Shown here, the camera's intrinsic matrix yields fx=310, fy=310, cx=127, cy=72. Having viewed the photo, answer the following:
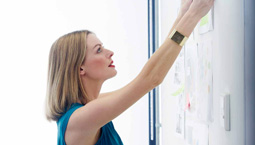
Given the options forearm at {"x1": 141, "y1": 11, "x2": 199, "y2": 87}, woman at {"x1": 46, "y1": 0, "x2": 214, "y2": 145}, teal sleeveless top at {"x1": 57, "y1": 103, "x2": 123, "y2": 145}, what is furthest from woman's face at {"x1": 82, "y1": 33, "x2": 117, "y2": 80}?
forearm at {"x1": 141, "y1": 11, "x2": 199, "y2": 87}

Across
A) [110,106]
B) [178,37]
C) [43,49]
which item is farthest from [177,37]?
[43,49]

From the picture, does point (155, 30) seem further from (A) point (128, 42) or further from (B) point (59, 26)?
(B) point (59, 26)

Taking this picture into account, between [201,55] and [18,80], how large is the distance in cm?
165

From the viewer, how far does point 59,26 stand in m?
2.48

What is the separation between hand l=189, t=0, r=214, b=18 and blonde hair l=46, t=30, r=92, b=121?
0.47 m

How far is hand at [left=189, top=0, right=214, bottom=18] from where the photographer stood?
3.40ft

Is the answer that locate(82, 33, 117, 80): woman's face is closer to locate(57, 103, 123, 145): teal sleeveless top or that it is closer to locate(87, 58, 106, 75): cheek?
locate(87, 58, 106, 75): cheek

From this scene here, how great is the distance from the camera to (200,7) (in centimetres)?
105

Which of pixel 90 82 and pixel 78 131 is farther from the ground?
pixel 90 82

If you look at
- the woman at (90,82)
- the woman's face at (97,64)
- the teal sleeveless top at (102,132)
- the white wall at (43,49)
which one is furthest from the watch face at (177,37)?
the white wall at (43,49)

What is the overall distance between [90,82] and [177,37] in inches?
18.5

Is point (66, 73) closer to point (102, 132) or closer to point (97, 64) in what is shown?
point (97, 64)

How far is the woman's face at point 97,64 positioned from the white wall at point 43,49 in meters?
1.17

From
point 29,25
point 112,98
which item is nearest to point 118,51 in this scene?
point 29,25
